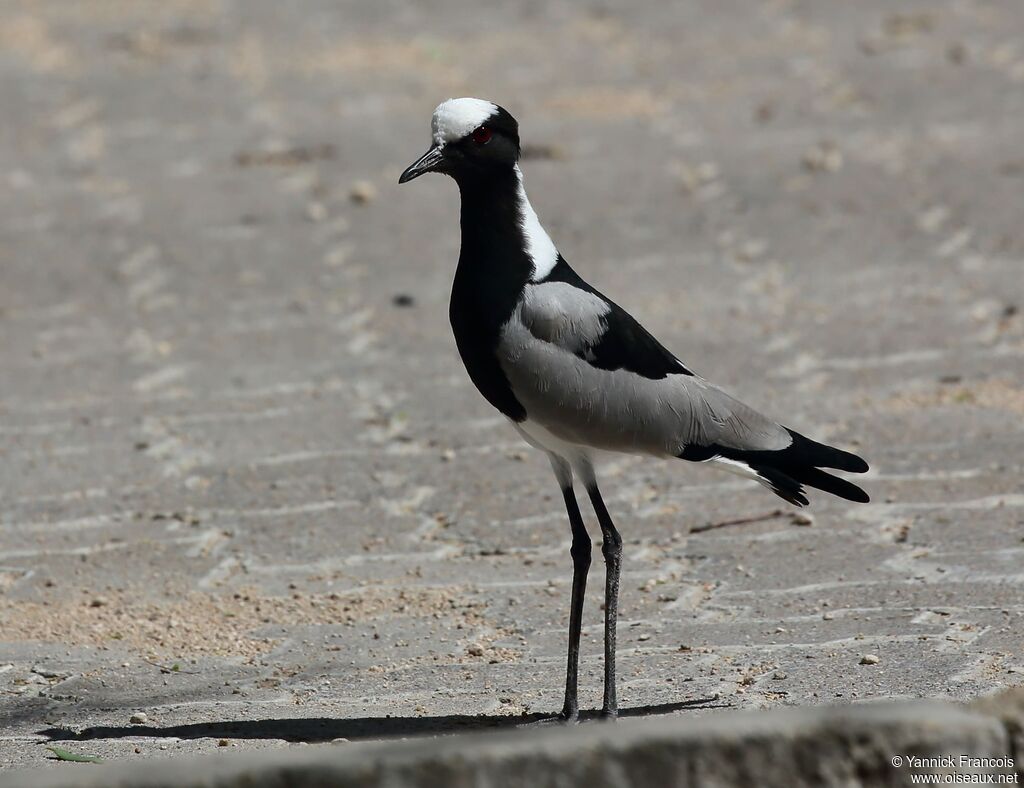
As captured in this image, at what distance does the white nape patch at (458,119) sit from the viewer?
15.4 feet

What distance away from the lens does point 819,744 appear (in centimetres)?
296

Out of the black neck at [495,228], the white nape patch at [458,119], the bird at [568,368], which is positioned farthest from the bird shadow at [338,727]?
the white nape patch at [458,119]

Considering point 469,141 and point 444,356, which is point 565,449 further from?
point 444,356

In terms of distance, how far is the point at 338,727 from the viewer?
14.4 ft

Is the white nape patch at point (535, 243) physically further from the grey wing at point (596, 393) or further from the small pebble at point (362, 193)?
the small pebble at point (362, 193)

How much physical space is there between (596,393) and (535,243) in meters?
0.48

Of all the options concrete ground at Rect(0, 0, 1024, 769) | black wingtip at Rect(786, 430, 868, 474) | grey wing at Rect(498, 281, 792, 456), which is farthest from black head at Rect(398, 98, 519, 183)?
concrete ground at Rect(0, 0, 1024, 769)

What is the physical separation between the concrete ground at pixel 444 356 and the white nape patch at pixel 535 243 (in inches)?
47.5

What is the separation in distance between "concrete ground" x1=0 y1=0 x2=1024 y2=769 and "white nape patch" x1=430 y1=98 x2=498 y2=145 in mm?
1582

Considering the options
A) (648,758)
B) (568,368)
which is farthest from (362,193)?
(648,758)

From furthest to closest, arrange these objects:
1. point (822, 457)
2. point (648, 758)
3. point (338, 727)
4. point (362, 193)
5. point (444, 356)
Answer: point (362, 193), point (444, 356), point (822, 457), point (338, 727), point (648, 758)

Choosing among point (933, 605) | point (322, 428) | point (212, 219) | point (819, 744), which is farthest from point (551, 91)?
point (819, 744)

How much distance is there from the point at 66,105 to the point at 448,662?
898 centimetres

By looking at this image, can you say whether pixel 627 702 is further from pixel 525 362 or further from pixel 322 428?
pixel 322 428
